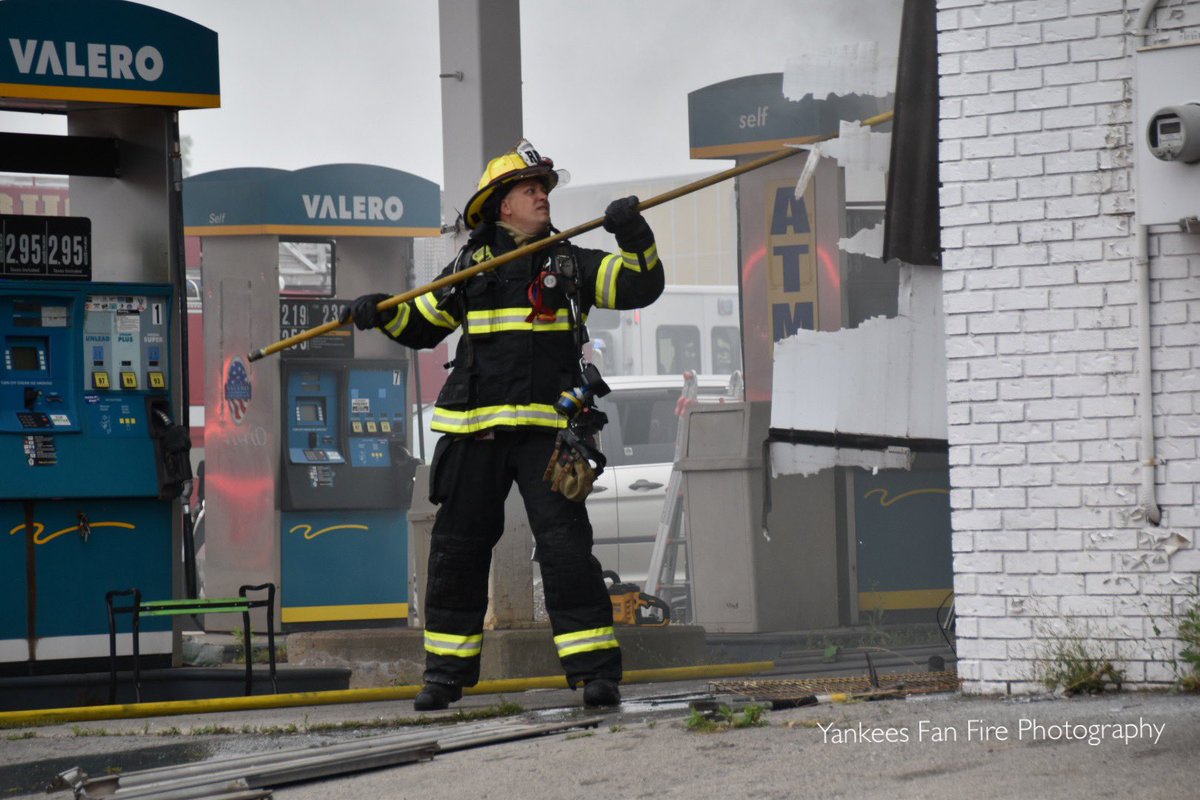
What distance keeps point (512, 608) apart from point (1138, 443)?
368 cm

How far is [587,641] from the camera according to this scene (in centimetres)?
593

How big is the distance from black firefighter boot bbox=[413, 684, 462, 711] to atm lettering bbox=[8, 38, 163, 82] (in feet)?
11.3

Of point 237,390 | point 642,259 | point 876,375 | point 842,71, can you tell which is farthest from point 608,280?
point 237,390

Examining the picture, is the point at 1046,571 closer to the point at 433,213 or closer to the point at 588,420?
the point at 588,420

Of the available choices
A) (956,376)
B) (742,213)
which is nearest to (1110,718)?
(956,376)

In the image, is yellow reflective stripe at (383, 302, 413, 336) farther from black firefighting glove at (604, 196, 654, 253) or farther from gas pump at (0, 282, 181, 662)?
gas pump at (0, 282, 181, 662)

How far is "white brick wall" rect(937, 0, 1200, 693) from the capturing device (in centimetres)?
514

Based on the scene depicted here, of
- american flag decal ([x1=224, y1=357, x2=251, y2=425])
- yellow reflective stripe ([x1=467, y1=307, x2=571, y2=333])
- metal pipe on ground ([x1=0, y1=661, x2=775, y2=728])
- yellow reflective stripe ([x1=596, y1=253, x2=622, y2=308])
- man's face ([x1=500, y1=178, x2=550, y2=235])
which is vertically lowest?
metal pipe on ground ([x1=0, y1=661, x2=775, y2=728])

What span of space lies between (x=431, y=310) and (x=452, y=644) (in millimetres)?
1305

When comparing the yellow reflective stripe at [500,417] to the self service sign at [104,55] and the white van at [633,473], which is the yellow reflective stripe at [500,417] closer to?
the self service sign at [104,55]

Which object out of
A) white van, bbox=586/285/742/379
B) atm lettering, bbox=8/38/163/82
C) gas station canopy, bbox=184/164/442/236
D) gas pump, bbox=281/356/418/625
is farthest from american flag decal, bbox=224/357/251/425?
white van, bbox=586/285/742/379

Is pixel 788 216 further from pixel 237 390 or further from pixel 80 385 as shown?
pixel 80 385

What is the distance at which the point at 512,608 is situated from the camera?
800 cm

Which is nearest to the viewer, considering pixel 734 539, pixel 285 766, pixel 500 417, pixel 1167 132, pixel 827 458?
pixel 285 766
